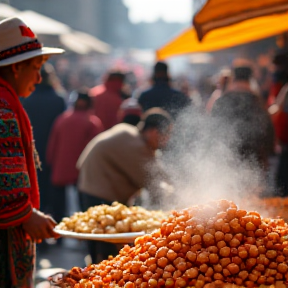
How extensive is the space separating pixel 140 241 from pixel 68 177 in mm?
4617

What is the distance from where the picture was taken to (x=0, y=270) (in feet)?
9.71

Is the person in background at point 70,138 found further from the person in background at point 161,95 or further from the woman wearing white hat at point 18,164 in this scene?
the woman wearing white hat at point 18,164

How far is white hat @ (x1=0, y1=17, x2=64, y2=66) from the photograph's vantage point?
3037 mm

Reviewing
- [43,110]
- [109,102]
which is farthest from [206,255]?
[109,102]

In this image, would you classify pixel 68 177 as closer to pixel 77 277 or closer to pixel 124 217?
pixel 124 217

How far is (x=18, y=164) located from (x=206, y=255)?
1027 millimetres

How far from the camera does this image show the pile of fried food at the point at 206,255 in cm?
241

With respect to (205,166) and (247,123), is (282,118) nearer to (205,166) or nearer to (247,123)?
(247,123)

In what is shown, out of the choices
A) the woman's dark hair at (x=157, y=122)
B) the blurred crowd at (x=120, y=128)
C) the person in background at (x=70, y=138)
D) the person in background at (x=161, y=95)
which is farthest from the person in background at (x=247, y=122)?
the person in background at (x=70, y=138)

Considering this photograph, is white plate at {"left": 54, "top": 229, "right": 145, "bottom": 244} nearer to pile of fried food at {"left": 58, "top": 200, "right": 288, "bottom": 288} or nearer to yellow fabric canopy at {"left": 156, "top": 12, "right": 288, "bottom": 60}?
pile of fried food at {"left": 58, "top": 200, "right": 288, "bottom": 288}

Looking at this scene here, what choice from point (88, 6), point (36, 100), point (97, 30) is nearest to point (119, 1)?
point (97, 30)

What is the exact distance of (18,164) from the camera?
2896 mm

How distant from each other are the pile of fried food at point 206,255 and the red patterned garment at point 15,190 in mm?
363

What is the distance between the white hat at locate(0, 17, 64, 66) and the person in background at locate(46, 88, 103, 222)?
408 cm
